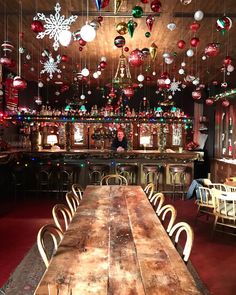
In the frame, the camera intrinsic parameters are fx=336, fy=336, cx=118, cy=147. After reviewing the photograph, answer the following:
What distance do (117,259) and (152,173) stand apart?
6.07m

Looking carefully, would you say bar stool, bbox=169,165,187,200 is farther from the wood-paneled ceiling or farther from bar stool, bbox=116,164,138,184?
the wood-paneled ceiling

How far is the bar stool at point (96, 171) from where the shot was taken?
7680 mm

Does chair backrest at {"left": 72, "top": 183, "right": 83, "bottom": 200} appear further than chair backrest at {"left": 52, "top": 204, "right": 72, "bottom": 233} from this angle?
Yes

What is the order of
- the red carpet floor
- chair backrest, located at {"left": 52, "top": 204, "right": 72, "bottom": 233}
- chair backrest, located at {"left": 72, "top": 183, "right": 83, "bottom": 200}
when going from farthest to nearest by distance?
chair backrest, located at {"left": 72, "top": 183, "right": 83, "bottom": 200} < the red carpet floor < chair backrest, located at {"left": 52, "top": 204, "right": 72, "bottom": 233}

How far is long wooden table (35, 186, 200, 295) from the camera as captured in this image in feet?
5.33

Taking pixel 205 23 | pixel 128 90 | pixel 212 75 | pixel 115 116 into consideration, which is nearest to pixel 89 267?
pixel 128 90

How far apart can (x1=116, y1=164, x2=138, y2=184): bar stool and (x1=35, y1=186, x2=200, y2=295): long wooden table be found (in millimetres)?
4474

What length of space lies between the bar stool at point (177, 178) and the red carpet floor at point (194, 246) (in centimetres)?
87

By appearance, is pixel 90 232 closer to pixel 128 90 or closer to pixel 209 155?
pixel 128 90

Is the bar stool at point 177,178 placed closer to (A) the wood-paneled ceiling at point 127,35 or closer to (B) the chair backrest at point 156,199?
(A) the wood-paneled ceiling at point 127,35

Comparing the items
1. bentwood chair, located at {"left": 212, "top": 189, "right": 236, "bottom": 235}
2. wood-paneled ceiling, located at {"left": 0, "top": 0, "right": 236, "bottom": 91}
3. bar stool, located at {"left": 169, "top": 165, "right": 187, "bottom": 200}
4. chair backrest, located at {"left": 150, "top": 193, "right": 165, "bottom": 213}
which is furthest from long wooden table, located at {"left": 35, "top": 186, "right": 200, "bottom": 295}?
bar stool, located at {"left": 169, "top": 165, "right": 187, "bottom": 200}

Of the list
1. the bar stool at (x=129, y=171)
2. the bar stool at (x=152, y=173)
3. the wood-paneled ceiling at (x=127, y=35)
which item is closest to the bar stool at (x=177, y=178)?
the bar stool at (x=152, y=173)

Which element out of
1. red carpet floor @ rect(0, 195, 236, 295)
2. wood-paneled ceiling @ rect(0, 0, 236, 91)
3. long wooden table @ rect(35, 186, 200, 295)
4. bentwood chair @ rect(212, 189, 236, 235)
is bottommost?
red carpet floor @ rect(0, 195, 236, 295)

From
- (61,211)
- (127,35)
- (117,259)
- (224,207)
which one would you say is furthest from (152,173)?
(117,259)
